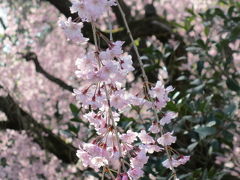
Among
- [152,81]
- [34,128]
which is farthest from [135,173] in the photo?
[34,128]

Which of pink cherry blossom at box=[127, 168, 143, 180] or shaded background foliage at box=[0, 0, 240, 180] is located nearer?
pink cherry blossom at box=[127, 168, 143, 180]

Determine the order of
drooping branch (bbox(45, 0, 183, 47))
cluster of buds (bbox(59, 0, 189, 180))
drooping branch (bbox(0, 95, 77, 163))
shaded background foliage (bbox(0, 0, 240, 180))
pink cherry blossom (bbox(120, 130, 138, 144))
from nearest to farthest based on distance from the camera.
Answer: cluster of buds (bbox(59, 0, 189, 180)) → pink cherry blossom (bbox(120, 130, 138, 144)) → shaded background foliage (bbox(0, 0, 240, 180)) → drooping branch (bbox(0, 95, 77, 163)) → drooping branch (bbox(45, 0, 183, 47))

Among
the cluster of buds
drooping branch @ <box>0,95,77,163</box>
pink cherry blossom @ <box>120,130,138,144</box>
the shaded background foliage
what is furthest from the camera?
drooping branch @ <box>0,95,77,163</box>

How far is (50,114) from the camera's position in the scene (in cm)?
511

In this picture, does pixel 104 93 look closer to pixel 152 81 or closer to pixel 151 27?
pixel 152 81

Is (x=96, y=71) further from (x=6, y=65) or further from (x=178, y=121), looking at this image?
(x=6, y=65)

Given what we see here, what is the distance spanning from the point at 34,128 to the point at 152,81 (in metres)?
1.18

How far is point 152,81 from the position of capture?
2943 millimetres

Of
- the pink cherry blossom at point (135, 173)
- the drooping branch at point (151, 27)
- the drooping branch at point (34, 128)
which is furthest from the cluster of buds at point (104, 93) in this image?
the drooping branch at point (151, 27)

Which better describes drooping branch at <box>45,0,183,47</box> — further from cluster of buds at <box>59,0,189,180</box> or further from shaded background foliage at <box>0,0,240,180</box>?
cluster of buds at <box>59,0,189,180</box>

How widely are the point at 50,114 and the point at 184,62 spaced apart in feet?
7.36

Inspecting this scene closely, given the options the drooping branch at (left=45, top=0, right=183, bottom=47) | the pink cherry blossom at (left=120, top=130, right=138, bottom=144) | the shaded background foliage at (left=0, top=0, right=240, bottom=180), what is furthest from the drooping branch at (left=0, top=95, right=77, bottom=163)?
the pink cherry blossom at (left=120, top=130, right=138, bottom=144)

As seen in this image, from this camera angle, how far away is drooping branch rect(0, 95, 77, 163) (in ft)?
11.0

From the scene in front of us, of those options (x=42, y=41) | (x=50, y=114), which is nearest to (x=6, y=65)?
(x=50, y=114)
